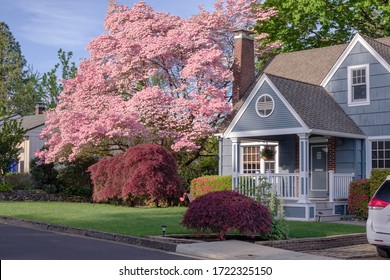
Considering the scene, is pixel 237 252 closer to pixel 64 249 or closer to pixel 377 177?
pixel 64 249

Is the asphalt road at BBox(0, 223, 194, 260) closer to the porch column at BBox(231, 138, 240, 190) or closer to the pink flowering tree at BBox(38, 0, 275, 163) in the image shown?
the porch column at BBox(231, 138, 240, 190)

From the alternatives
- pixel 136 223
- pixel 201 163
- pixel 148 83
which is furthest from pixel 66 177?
pixel 136 223

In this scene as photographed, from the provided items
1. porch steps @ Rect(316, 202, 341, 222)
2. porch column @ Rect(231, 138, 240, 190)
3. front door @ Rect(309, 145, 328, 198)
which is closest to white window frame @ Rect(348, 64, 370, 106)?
front door @ Rect(309, 145, 328, 198)

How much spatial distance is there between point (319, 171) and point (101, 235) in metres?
11.4

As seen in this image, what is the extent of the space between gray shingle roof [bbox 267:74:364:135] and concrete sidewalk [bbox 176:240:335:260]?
843 cm

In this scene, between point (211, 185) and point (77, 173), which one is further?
point (77, 173)

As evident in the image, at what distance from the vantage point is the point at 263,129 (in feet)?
72.9

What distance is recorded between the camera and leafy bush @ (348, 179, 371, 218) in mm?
21422

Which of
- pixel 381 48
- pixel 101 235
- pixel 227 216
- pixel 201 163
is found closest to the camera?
pixel 227 216

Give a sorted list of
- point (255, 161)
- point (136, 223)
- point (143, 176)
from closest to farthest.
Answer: point (136, 223) < point (143, 176) < point (255, 161)

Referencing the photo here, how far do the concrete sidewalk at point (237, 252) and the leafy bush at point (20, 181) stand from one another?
2208cm

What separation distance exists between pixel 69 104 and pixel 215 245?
1943cm

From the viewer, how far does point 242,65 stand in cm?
2742

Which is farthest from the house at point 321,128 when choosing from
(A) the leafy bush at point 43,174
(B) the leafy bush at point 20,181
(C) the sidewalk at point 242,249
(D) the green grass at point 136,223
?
(B) the leafy bush at point 20,181
